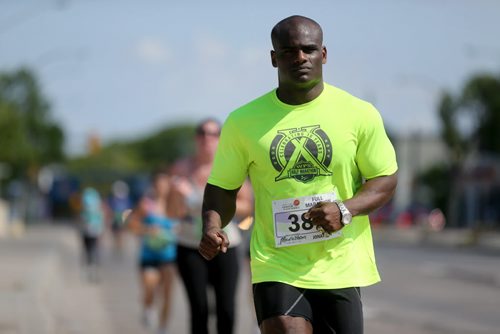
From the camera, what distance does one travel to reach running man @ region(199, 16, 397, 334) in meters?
4.94

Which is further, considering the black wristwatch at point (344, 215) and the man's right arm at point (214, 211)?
A: the man's right arm at point (214, 211)

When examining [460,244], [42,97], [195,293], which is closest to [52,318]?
[195,293]

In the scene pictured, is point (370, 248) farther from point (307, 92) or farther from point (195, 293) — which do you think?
point (195, 293)

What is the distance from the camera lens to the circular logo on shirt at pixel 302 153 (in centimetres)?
497

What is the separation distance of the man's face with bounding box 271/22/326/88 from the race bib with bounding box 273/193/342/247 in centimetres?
47

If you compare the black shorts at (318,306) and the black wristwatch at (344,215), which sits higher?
the black wristwatch at (344,215)

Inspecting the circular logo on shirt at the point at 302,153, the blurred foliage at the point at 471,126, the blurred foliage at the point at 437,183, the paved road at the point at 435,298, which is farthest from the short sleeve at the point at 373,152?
the blurred foliage at the point at 437,183

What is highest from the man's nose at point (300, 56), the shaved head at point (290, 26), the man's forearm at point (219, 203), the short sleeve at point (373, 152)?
the shaved head at point (290, 26)

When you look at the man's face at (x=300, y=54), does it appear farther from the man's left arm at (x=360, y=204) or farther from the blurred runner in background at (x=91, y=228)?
the blurred runner in background at (x=91, y=228)

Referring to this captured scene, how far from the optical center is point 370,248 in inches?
202

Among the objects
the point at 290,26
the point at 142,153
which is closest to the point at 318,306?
the point at 290,26

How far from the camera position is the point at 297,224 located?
496 cm

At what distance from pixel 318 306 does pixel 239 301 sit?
11.1m

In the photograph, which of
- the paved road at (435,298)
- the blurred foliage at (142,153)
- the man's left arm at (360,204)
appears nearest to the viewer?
the man's left arm at (360,204)
